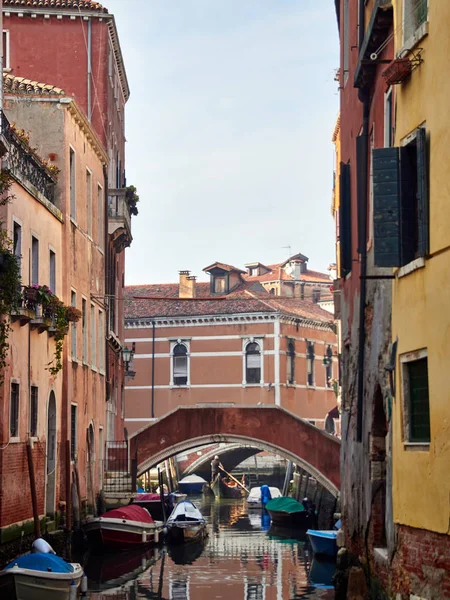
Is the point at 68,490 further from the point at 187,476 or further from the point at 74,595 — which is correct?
the point at 187,476

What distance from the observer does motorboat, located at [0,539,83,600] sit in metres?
13.9

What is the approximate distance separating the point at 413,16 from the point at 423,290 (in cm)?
267

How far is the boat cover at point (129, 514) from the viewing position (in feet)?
78.9

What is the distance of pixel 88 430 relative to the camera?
81.4ft

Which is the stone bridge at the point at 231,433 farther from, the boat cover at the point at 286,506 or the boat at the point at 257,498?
the boat at the point at 257,498

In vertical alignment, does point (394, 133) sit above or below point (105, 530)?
above

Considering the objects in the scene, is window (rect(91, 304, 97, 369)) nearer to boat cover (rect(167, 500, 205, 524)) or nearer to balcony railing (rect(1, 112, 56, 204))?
balcony railing (rect(1, 112, 56, 204))

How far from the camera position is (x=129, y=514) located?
2480 cm

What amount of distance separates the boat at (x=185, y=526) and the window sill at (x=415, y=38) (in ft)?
59.0

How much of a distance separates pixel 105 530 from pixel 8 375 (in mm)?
7171

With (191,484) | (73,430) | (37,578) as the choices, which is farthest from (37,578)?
(191,484)

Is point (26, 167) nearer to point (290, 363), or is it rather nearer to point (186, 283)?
point (290, 363)

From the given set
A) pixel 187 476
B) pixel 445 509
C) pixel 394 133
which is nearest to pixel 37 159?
pixel 394 133

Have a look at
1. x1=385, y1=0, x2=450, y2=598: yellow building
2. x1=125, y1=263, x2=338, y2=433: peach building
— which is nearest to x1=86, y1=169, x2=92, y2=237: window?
x1=385, y1=0, x2=450, y2=598: yellow building
